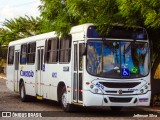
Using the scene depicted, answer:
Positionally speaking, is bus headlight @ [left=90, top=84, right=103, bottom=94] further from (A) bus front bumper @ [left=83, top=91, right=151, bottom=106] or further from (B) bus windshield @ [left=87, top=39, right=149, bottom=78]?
(B) bus windshield @ [left=87, top=39, right=149, bottom=78]

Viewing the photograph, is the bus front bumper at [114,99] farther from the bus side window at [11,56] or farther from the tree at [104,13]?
the bus side window at [11,56]

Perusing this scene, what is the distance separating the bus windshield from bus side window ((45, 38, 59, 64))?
2790 mm

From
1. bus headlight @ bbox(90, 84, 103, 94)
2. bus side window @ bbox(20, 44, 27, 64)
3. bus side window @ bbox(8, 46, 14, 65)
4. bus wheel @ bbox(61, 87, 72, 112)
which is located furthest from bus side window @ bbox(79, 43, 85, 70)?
bus side window @ bbox(8, 46, 14, 65)

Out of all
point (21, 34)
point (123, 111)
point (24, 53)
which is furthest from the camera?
point (21, 34)

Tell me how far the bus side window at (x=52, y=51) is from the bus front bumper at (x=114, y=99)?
3156 mm

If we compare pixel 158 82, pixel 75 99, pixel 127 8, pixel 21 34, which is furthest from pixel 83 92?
pixel 21 34

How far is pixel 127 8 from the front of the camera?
1488 cm

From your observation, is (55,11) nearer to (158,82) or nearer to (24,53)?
(24,53)

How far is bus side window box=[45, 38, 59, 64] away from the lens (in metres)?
17.1

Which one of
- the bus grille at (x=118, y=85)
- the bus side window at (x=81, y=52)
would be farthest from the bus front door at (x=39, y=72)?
the bus grille at (x=118, y=85)

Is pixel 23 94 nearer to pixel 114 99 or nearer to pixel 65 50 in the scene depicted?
pixel 65 50

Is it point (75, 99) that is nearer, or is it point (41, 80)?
point (75, 99)

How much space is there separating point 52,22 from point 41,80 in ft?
7.81

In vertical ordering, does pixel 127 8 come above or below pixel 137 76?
above
